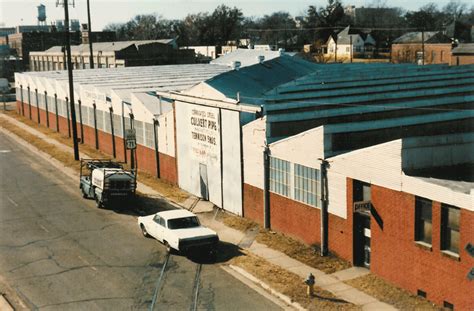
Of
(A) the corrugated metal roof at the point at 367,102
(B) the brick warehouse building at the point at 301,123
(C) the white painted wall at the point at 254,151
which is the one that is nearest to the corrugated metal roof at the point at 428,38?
(A) the corrugated metal roof at the point at 367,102

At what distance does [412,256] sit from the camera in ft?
71.2

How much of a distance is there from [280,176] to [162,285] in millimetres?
8392

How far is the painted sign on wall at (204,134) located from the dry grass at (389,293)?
43.5 ft

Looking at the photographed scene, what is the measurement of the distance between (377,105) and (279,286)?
Answer: 1526cm

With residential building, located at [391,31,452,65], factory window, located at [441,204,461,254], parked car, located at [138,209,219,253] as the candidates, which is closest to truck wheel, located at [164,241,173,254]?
parked car, located at [138,209,219,253]

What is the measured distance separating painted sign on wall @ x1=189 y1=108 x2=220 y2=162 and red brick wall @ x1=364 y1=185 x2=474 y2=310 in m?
11.7

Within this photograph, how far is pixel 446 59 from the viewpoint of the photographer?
105438 millimetres

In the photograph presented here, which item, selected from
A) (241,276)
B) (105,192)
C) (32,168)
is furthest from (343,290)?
(32,168)

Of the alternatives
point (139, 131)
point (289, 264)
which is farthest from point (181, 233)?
point (139, 131)

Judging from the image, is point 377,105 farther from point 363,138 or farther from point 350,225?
point 350,225

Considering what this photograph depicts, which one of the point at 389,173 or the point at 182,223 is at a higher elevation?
the point at 389,173

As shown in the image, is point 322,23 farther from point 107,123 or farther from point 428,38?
point 107,123

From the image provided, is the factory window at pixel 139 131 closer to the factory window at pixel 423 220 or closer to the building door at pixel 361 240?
the building door at pixel 361 240

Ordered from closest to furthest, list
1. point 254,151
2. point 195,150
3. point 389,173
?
point 389,173 < point 254,151 < point 195,150
